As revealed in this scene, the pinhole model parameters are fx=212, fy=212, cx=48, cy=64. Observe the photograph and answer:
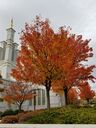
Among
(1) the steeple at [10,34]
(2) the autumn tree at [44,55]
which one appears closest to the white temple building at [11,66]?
(1) the steeple at [10,34]

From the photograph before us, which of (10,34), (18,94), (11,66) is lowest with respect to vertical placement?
(18,94)

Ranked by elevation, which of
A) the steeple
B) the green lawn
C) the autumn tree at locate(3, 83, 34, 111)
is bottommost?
the green lawn

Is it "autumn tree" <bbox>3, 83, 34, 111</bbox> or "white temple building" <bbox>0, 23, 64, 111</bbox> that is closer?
"autumn tree" <bbox>3, 83, 34, 111</bbox>

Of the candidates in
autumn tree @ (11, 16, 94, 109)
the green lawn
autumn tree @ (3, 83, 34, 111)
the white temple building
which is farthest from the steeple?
the green lawn

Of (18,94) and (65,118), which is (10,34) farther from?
(65,118)

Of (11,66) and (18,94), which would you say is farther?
(11,66)

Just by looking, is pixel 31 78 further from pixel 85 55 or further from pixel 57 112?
pixel 85 55

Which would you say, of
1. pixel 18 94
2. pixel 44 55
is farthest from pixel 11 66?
pixel 44 55

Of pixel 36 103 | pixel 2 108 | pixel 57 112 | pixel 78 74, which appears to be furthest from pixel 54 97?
pixel 57 112

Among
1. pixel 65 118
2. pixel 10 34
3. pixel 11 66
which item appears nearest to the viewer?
pixel 65 118

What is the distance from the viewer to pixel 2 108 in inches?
1496

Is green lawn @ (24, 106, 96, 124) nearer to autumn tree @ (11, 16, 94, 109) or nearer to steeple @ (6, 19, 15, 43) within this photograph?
autumn tree @ (11, 16, 94, 109)

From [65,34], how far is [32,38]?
3.89 meters

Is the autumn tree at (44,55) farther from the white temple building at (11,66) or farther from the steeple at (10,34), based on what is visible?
Result: the steeple at (10,34)
